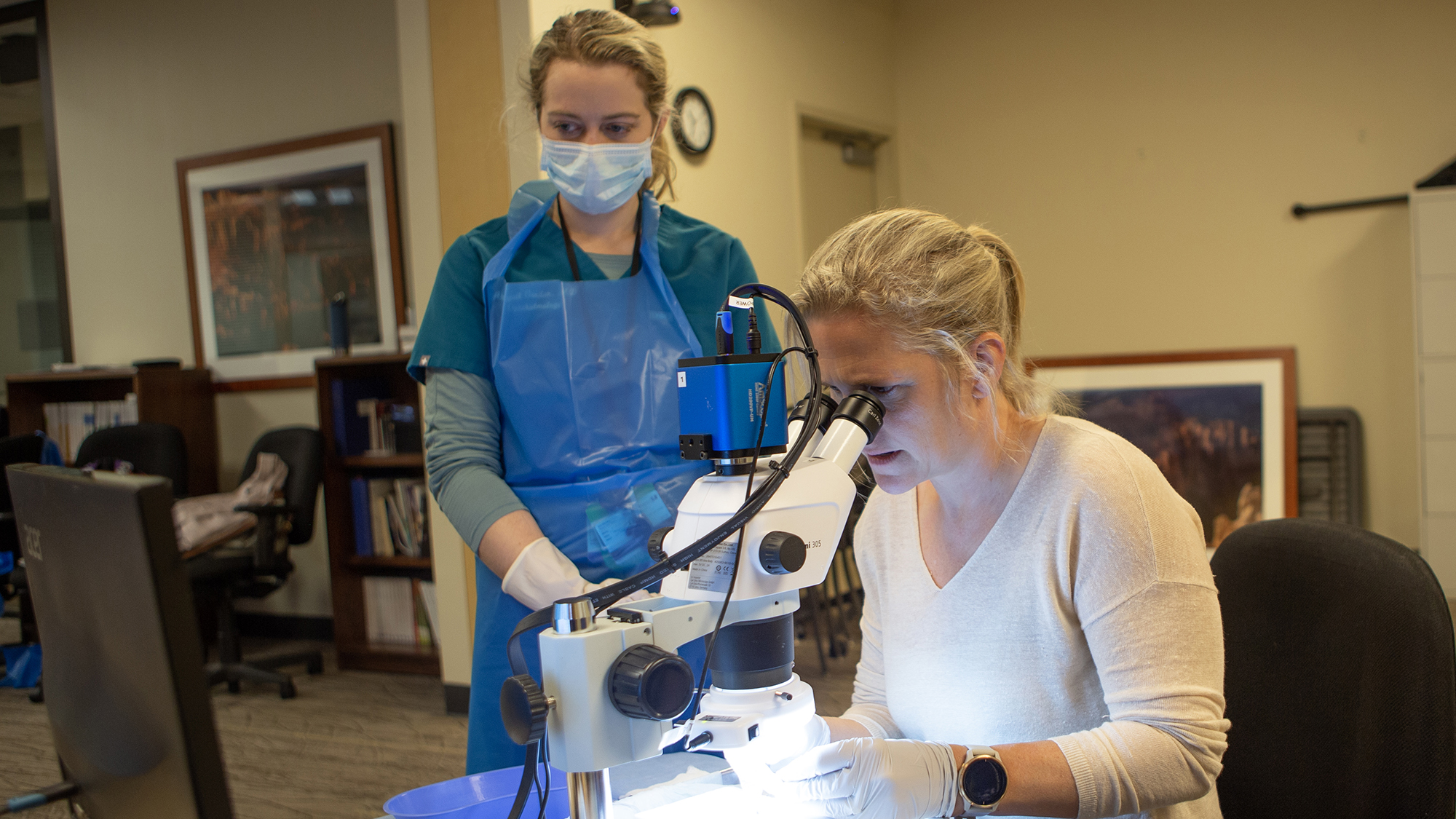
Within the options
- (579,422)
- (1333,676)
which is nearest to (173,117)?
(579,422)

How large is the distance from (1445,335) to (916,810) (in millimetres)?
3731

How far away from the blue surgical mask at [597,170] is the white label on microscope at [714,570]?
78 centimetres

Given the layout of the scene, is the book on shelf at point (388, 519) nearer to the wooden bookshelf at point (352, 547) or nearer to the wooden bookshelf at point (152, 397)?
the wooden bookshelf at point (352, 547)

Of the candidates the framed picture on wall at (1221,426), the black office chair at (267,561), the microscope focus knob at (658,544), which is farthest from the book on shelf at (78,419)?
the microscope focus knob at (658,544)

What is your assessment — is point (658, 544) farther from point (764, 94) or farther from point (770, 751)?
point (764, 94)

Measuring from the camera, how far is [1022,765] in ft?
2.79

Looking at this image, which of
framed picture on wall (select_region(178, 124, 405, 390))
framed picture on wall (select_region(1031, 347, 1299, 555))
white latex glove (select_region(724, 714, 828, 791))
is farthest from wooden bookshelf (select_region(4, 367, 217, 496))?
white latex glove (select_region(724, 714, 828, 791))

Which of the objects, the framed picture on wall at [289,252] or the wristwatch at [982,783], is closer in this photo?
the wristwatch at [982,783]

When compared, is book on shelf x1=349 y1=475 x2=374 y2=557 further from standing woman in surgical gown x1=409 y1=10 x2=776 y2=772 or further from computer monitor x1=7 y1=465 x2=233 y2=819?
computer monitor x1=7 y1=465 x2=233 y2=819

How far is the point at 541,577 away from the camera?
1.12 metres

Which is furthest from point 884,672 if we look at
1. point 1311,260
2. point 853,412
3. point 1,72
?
point 1,72

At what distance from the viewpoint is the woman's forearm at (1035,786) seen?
0.83 m

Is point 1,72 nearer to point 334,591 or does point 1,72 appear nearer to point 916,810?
point 334,591

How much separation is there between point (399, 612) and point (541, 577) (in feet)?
10.3
